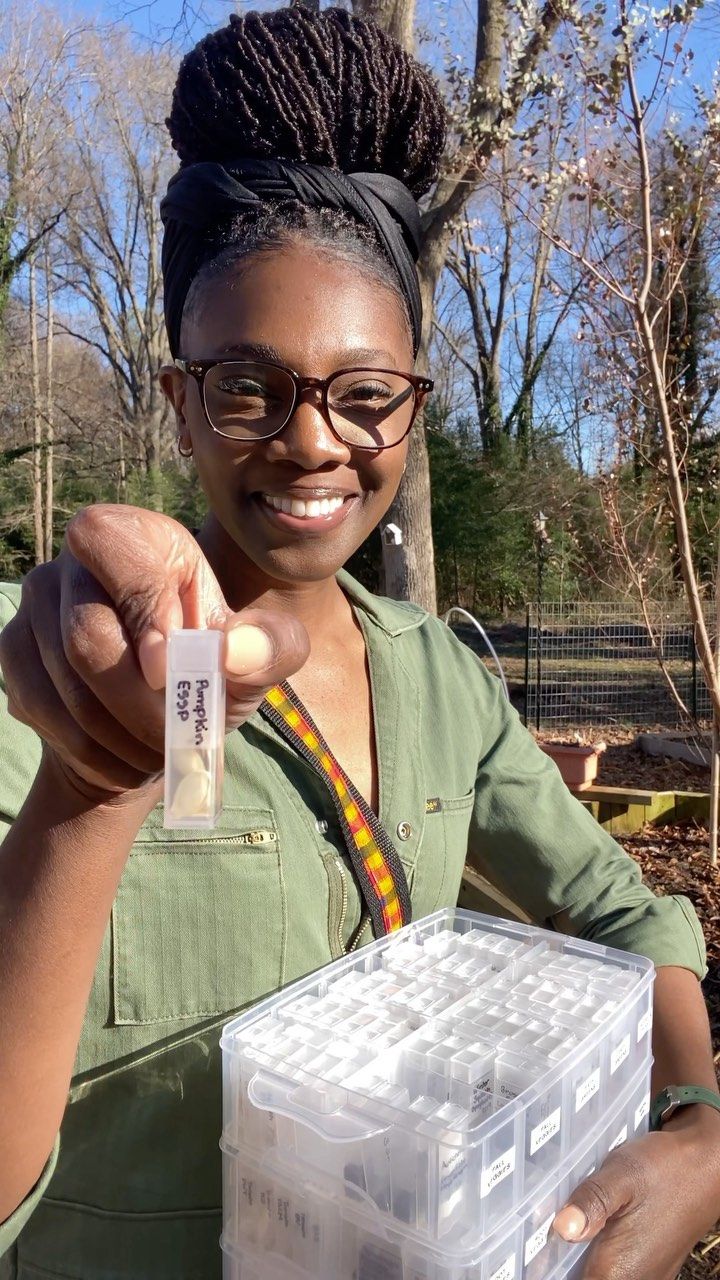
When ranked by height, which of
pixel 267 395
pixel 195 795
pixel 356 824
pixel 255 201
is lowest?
pixel 356 824

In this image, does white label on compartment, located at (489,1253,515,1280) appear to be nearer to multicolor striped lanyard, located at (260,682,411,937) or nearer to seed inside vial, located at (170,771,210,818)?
multicolor striped lanyard, located at (260,682,411,937)

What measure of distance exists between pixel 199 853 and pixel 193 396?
2.35ft

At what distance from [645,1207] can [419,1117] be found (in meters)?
0.47

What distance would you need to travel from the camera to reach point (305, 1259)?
1120 millimetres

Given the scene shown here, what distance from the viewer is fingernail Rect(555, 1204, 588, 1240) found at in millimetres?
1140

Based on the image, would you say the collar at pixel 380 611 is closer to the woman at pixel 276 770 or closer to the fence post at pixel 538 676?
the woman at pixel 276 770

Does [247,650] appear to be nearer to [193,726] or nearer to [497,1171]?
[193,726]

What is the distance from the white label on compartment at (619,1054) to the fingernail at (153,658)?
90 centimetres

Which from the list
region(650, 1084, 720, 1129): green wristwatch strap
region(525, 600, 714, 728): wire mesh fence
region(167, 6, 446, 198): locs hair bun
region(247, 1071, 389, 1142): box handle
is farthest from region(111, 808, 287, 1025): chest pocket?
region(525, 600, 714, 728): wire mesh fence

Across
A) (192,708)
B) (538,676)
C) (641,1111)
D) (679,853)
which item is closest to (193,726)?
(192,708)

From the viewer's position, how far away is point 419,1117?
1.04 meters

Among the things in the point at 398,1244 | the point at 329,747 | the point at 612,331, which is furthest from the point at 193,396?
the point at 612,331

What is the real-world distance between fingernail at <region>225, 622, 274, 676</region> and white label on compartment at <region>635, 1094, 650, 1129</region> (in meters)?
1.03

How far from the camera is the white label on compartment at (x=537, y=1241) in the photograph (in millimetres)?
1117
